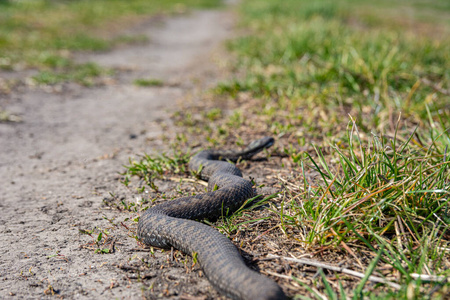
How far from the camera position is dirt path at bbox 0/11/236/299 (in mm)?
2994

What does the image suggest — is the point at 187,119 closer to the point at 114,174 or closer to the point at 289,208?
the point at 114,174

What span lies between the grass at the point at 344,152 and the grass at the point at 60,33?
191 inches

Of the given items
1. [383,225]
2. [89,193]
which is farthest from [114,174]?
[383,225]

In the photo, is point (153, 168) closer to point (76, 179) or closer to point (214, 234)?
point (76, 179)

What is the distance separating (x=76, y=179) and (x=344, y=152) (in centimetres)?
354

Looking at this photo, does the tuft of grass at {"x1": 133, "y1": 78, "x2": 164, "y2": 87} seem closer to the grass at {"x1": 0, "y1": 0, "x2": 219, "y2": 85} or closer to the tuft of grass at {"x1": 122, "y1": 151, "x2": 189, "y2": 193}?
the grass at {"x1": 0, "y1": 0, "x2": 219, "y2": 85}

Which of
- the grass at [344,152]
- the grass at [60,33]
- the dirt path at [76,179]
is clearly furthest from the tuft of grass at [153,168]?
the grass at [60,33]

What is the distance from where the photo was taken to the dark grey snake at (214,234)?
105 inches

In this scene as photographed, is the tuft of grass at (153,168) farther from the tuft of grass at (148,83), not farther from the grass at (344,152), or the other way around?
the tuft of grass at (148,83)

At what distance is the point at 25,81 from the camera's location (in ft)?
31.6

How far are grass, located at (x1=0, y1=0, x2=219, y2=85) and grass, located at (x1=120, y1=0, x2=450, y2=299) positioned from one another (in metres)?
4.85

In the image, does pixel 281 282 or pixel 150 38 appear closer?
pixel 281 282

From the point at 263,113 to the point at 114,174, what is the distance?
9.86 feet

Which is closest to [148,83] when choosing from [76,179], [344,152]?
[76,179]
